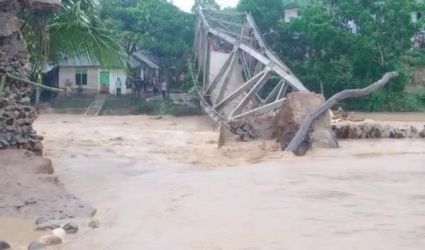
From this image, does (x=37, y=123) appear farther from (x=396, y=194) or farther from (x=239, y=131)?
(x=396, y=194)

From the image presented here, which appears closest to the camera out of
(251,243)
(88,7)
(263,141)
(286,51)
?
(251,243)

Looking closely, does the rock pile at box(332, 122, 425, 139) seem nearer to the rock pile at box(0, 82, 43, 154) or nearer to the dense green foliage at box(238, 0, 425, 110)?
the dense green foliage at box(238, 0, 425, 110)

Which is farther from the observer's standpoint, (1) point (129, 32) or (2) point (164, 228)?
(1) point (129, 32)

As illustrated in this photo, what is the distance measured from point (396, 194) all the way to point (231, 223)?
3325 millimetres

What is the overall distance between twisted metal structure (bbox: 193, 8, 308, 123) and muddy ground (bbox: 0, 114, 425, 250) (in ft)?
15.9

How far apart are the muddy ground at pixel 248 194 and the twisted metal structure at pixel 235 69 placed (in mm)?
4838

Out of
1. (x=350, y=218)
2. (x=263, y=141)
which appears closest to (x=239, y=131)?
(x=263, y=141)

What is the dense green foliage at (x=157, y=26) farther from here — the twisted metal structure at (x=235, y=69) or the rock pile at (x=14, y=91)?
the rock pile at (x=14, y=91)

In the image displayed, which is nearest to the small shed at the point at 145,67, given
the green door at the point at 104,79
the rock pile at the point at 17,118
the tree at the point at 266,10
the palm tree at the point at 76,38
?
the green door at the point at 104,79

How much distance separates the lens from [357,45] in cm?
3372

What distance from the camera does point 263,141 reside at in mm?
20297

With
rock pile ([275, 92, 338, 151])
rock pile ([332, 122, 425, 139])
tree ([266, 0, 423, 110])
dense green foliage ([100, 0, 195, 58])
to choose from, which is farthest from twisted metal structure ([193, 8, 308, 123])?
rock pile ([275, 92, 338, 151])

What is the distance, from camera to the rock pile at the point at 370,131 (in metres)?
21.9

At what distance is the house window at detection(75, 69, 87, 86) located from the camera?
137 feet
